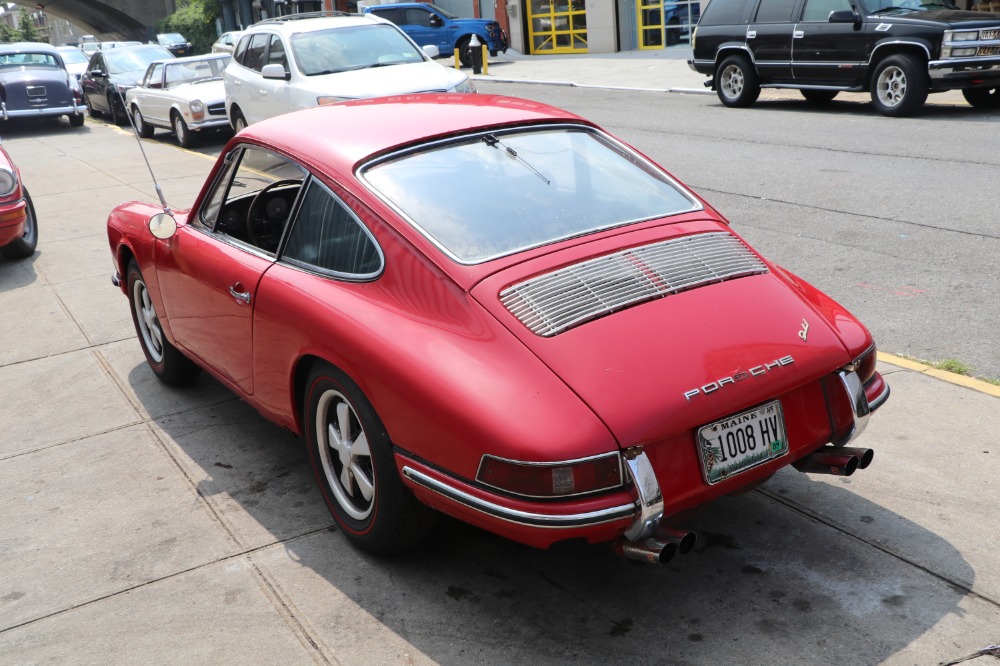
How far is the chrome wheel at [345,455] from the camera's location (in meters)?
3.72

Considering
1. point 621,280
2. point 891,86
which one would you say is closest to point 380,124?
point 621,280

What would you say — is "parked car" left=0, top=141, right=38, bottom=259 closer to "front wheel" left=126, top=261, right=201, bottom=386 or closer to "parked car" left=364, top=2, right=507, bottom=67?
"front wheel" left=126, top=261, right=201, bottom=386

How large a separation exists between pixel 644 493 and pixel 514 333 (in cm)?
65

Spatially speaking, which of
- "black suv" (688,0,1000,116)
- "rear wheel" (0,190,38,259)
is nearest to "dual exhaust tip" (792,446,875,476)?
"rear wheel" (0,190,38,259)

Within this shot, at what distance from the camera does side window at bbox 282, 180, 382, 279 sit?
375 cm

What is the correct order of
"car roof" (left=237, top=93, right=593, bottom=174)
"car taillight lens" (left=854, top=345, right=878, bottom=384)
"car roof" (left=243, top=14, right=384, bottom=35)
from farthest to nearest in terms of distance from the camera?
"car roof" (left=243, top=14, right=384, bottom=35)
"car roof" (left=237, top=93, right=593, bottom=174)
"car taillight lens" (left=854, top=345, right=878, bottom=384)

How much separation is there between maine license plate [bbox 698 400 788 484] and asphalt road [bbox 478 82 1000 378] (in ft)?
7.94

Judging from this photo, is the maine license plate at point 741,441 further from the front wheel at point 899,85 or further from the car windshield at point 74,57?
the car windshield at point 74,57

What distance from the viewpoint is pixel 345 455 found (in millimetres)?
3777

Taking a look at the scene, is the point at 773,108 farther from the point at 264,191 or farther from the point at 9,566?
the point at 9,566

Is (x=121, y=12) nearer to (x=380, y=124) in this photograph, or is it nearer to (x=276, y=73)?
(x=276, y=73)

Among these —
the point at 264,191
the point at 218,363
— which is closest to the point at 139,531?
the point at 218,363

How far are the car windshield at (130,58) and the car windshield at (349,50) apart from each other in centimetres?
994

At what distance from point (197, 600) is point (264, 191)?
191 cm
